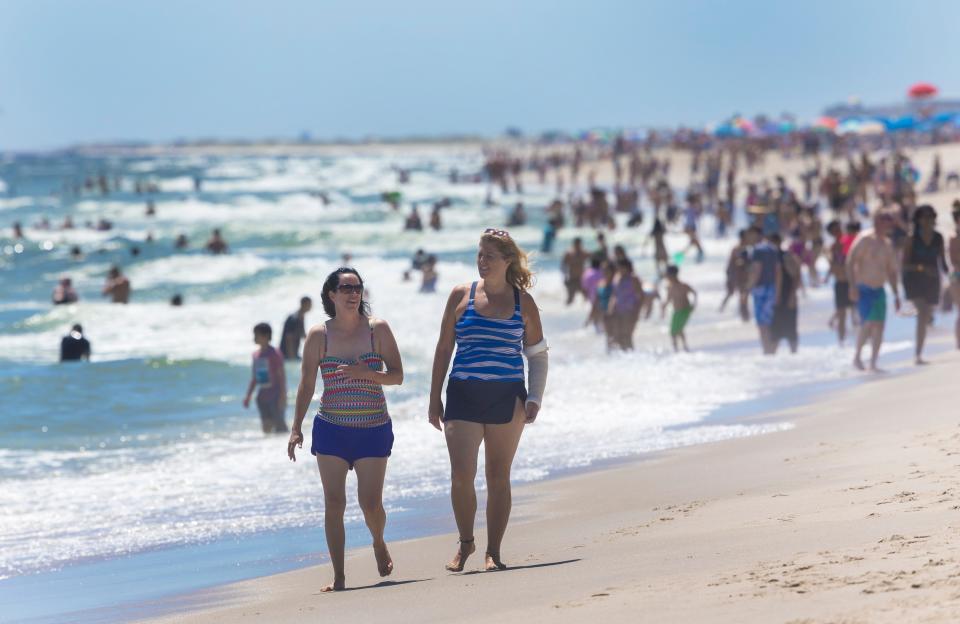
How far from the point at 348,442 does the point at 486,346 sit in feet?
2.12

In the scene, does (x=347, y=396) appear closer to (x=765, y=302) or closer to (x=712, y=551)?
(x=712, y=551)

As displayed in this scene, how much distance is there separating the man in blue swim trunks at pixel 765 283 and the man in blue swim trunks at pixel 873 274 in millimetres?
1647

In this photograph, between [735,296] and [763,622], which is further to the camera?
[735,296]

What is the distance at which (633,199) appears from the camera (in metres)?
45.8

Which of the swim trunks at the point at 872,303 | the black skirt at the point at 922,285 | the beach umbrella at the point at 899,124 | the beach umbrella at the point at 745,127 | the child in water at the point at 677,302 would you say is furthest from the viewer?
the beach umbrella at the point at 745,127

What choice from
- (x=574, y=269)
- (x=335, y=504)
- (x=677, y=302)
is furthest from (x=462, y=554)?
(x=574, y=269)

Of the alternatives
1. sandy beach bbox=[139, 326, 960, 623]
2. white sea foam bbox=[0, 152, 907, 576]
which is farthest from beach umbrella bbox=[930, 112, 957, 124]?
sandy beach bbox=[139, 326, 960, 623]

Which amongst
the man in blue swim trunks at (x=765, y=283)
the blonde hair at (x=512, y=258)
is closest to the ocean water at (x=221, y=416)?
the man in blue swim trunks at (x=765, y=283)

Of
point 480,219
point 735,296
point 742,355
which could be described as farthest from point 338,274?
point 480,219

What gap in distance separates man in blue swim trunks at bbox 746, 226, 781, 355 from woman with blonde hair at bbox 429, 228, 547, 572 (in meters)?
8.22

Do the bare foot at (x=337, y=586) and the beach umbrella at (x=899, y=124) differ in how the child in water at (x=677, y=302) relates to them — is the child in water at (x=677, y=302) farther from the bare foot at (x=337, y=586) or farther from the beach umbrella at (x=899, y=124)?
the beach umbrella at (x=899, y=124)

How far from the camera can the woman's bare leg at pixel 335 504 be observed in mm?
5598

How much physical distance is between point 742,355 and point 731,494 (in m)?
7.96

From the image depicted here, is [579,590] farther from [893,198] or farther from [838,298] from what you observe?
[893,198]
